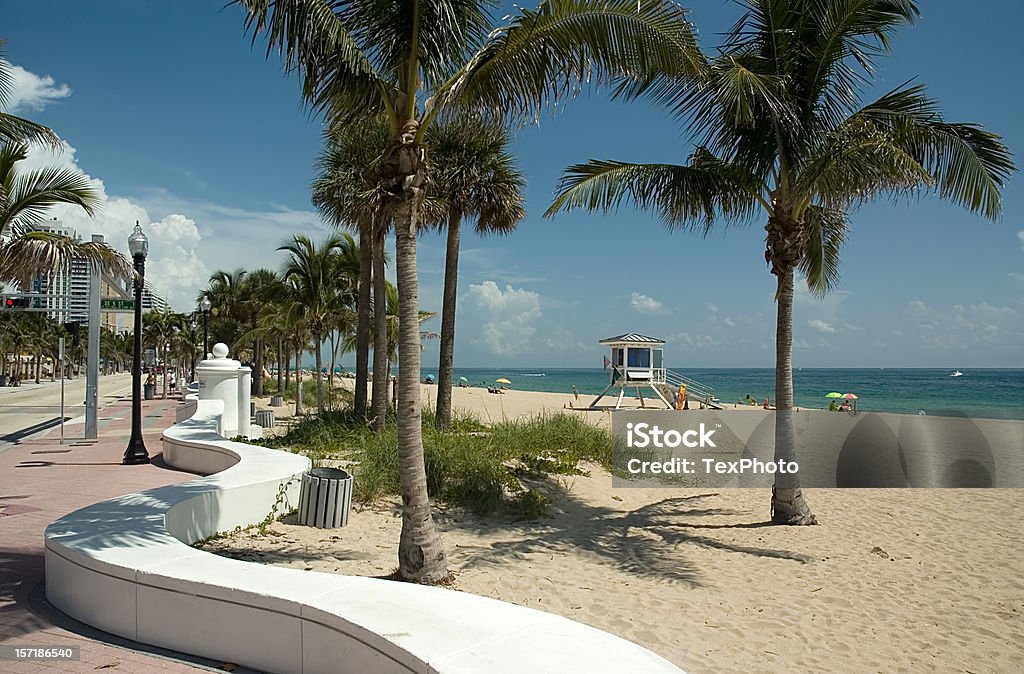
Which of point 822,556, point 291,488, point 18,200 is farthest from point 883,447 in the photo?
point 18,200

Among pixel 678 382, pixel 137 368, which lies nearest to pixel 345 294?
pixel 137 368

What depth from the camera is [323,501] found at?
892 cm

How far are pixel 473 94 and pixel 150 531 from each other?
5230 millimetres

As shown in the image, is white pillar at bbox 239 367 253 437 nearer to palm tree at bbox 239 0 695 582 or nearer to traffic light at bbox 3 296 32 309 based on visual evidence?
traffic light at bbox 3 296 32 309

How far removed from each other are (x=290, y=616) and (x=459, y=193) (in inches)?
556

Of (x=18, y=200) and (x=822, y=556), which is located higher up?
(x=18, y=200)

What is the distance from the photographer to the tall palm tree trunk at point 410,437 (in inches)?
266

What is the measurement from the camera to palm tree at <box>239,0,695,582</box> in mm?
6723

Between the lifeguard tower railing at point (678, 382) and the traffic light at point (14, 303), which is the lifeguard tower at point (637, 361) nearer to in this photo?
the lifeguard tower railing at point (678, 382)

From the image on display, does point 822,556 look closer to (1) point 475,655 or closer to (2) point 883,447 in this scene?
(1) point 475,655

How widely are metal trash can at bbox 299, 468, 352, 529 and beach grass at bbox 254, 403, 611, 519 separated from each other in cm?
131

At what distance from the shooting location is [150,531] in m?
5.59

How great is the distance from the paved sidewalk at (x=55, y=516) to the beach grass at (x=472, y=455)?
304 cm

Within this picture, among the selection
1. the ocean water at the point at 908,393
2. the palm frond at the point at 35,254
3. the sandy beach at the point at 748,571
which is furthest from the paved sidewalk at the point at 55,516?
the ocean water at the point at 908,393
